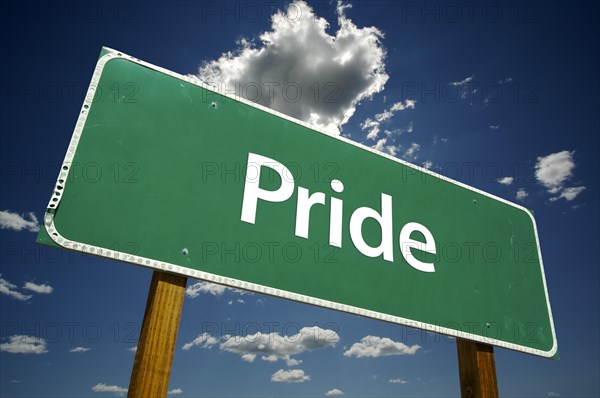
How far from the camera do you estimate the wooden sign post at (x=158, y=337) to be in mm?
1704

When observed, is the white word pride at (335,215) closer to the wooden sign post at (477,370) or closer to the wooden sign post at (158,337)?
the wooden sign post at (158,337)

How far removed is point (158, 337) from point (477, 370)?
7.09ft

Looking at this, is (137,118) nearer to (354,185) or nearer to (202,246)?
(202,246)

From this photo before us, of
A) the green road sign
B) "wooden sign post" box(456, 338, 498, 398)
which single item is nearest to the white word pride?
the green road sign

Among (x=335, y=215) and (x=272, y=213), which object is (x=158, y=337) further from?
(x=335, y=215)

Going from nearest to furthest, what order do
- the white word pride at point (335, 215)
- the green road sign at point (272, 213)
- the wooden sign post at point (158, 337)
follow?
1. the wooden sign post at point (158, 337)
2. the green road sign at point (272, 213)
3. the white word pride at point (335, 215)

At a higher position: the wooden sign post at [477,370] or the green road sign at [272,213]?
the green road sign at [272,213]

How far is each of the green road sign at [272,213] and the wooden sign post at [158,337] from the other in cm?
10

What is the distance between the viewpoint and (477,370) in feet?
9.15

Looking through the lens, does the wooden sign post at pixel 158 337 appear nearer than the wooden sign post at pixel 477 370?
Yes

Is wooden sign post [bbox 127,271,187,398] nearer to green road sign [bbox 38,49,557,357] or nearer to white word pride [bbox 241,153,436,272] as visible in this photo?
green road sign [bbox 38,49,557,357]

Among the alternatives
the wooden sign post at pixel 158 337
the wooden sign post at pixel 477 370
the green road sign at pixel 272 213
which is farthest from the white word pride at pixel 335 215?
the wooden sign post at pixel 477 370

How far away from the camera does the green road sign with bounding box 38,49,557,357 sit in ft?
6.29

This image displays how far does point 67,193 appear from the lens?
1.82 m
